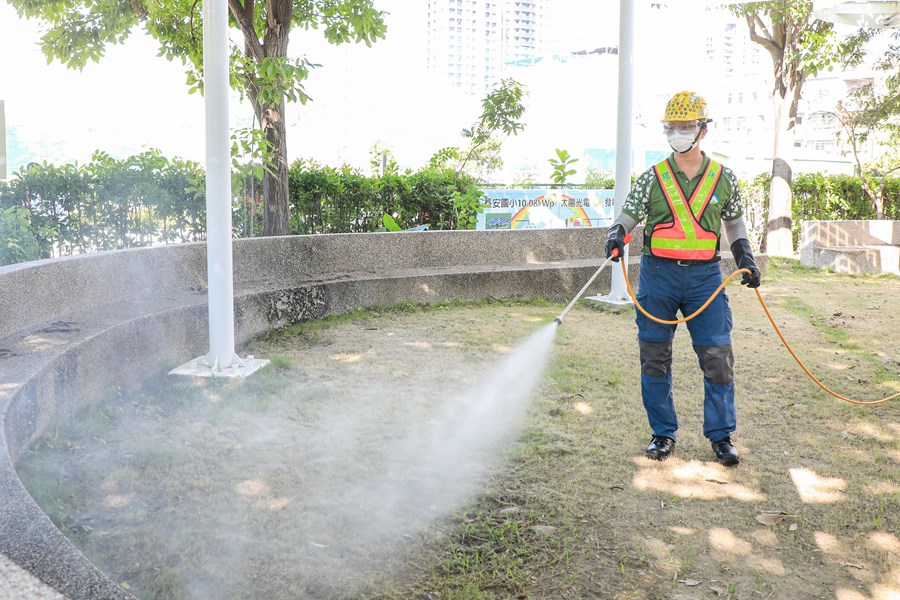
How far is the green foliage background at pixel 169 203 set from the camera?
324 inches

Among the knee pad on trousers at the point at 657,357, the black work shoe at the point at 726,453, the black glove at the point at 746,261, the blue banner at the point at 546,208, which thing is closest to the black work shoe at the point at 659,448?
the black work shoe at the point at 726,453

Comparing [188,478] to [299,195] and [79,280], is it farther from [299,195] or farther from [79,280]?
[299,195]

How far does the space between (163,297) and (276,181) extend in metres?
3.01

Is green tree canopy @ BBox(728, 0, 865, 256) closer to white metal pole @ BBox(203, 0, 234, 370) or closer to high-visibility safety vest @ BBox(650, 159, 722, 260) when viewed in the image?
high-visibility safety vest @ BBox(650, 159, 722, 260)

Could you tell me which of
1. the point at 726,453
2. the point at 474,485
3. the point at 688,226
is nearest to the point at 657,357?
the point at 726,453

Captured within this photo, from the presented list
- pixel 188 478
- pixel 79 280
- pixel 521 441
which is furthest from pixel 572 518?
pixel 79 280

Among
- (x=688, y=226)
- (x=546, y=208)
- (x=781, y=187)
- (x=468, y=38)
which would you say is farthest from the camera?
(x=468, y=38)

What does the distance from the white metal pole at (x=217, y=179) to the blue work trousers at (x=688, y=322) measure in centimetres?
304

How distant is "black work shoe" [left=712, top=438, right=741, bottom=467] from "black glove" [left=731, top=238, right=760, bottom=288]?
3.10ft

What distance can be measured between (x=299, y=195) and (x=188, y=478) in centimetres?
677

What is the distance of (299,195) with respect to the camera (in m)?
10.8

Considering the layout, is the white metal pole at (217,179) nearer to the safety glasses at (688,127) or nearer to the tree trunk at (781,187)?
the safety glasses at (688,127)

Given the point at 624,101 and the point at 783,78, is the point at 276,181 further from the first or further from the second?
the point at 783,78

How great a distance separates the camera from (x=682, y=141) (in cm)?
481
